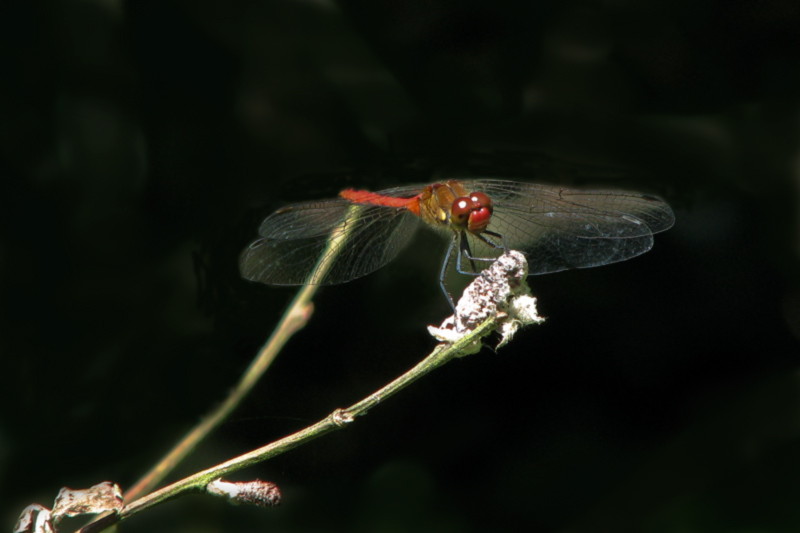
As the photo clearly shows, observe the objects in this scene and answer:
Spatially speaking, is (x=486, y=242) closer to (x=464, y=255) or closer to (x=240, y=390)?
(x=464, y=255)

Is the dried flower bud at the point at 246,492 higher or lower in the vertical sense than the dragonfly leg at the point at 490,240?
lower

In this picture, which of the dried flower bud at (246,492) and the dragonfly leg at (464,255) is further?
the dragonfly leg at (464,255)

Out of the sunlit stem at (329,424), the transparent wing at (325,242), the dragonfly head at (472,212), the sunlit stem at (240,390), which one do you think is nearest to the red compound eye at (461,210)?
the dragonfly head at (472,212)

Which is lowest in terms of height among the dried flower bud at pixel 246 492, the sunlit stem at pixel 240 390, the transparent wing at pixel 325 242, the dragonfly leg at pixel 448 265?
the dried flower bud at pixel 246 492

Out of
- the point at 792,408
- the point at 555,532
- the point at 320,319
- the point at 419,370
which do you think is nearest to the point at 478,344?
the point at 419,370

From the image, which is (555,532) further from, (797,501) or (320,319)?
(320,319)

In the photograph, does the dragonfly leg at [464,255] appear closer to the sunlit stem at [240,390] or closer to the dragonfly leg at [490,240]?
the dragonfly leg at [490,240]

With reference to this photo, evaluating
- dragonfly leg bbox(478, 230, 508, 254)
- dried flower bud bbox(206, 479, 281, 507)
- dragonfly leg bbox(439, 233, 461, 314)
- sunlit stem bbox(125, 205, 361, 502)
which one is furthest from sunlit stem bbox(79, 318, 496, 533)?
dragonfly leg bbox(478, 230, 508, 254)

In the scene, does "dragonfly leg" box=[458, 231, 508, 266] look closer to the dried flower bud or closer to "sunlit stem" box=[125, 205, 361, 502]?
"sunlit stem" box=[125, 205, 361, 502]
